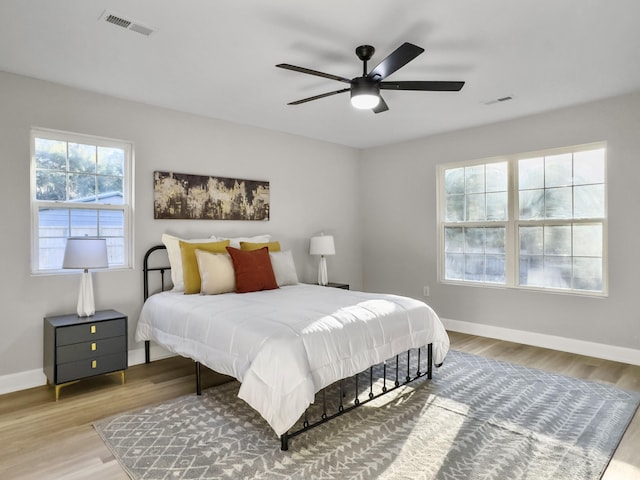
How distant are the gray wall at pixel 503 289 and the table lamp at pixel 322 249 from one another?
111cm

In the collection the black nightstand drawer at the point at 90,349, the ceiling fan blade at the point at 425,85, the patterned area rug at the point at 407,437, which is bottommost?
the patterned area rug at the point at 407,437

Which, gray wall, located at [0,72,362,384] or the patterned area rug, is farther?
gray wall, located at [0,72,362,384]

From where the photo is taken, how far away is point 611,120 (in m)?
3.90

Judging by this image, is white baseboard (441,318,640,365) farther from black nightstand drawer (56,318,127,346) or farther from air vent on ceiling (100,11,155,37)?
air vent on ceiling (100,11,155,37)

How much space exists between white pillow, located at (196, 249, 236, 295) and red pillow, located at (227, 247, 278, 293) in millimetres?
65

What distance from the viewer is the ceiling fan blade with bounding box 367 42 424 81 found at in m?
2.20

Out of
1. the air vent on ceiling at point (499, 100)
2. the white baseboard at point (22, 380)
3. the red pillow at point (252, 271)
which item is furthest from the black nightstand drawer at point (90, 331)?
the air vent on ceiling at point (499, 100)

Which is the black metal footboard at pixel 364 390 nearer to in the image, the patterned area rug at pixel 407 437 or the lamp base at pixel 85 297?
the patterned area rug at pixel 407 437

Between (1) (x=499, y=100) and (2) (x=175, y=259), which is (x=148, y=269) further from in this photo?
(1) (x=499, y=100)

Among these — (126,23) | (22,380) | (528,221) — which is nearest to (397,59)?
(126,23)

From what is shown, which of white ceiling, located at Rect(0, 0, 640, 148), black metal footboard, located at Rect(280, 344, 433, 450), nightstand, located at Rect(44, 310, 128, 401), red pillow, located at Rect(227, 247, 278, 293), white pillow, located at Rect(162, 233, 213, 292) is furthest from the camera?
white pillow, located at Rect(162, 233, 213, 292)

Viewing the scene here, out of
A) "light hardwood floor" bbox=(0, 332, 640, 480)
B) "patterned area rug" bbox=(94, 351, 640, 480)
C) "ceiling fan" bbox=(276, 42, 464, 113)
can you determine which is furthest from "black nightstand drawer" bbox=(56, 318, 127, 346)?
"ceiling fan" bbox=(276, 42, 464, 113)

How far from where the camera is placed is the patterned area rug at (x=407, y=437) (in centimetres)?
212

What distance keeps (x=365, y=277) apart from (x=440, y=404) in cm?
341
